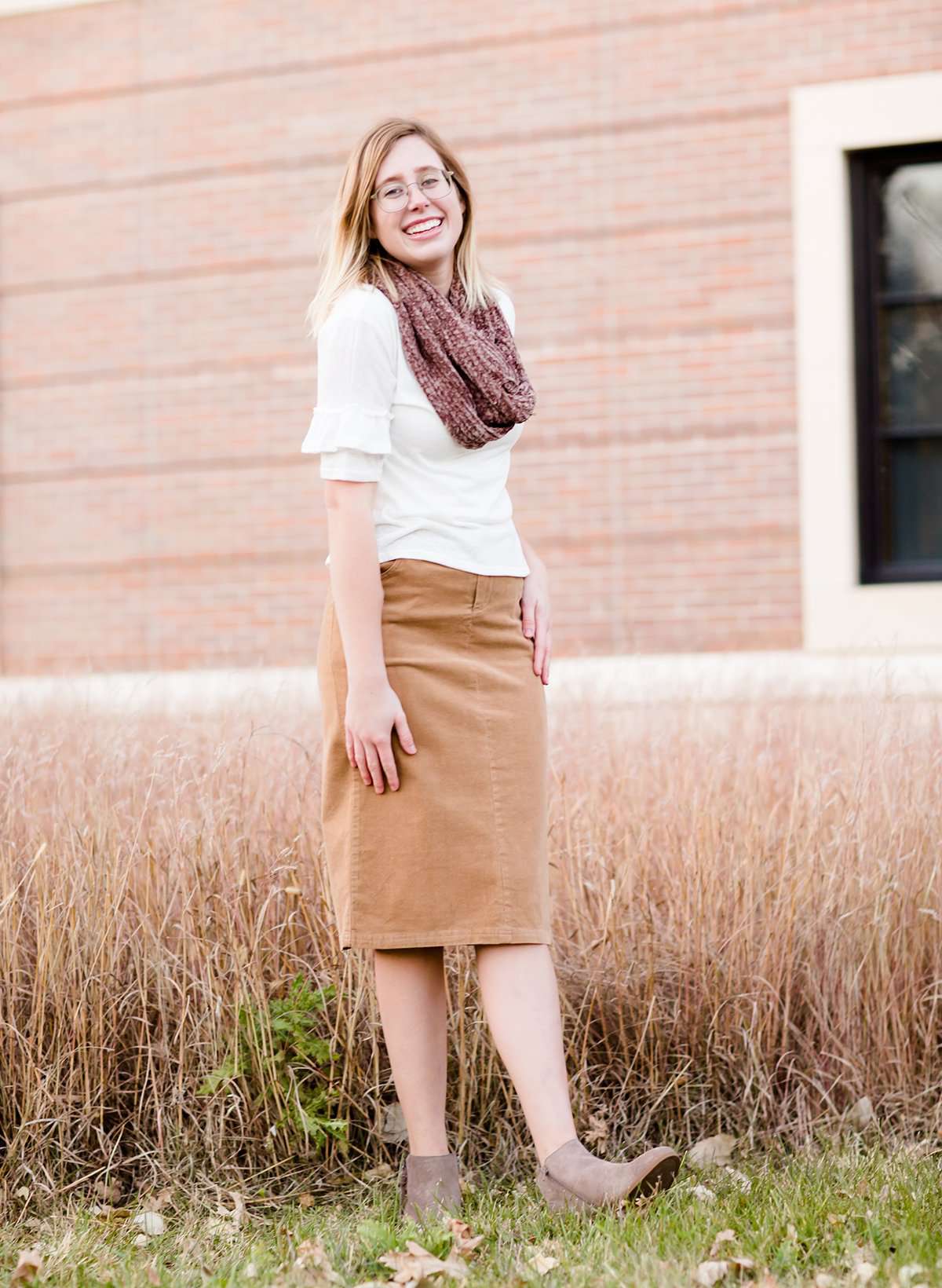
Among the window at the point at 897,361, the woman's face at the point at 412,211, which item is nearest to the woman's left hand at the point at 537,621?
the woman's face at the point at 412,211

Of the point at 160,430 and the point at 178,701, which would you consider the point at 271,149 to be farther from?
the point at 178,701

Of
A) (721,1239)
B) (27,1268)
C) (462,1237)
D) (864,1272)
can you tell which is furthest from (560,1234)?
(27,1268)

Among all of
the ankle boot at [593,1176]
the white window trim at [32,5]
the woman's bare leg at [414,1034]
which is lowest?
the ankle boot at [593,1176]

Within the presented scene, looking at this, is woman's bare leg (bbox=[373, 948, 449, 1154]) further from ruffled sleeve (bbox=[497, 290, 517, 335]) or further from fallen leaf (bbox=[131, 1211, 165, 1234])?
ruffled sleeve (bbox=[497, 290, 517, 335])

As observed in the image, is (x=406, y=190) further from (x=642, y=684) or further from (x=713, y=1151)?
(x=642, y=684)

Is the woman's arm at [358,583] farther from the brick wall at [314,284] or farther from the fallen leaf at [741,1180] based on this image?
the brick wall at [314,284]

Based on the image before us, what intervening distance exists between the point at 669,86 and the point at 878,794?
4664 millimetres

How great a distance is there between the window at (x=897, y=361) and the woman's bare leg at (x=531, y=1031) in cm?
474

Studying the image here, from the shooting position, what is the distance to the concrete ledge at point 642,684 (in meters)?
4.67

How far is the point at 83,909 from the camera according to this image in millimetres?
3221

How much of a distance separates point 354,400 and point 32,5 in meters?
6.68

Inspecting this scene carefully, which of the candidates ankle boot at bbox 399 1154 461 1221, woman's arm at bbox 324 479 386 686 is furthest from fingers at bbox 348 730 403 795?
ankle boot at bbox 399 1154 461 1221

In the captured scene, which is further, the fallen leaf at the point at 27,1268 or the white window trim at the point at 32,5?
the white window trim at the point at 32,5

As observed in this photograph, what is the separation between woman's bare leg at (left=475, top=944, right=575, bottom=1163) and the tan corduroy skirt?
0.06 metres
